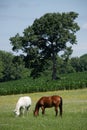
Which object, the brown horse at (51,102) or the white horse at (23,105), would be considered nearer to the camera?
the brown horse at (51,102)

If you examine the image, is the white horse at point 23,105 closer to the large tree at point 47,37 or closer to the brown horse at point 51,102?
the brown horse at point 51,102

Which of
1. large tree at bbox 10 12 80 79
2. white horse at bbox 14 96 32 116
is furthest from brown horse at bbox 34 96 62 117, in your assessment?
large tree at bbox 10 12 80 79

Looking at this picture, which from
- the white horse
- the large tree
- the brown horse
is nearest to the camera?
the brown horse

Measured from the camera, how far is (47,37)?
73875 millimetres

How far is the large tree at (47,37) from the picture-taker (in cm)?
7194

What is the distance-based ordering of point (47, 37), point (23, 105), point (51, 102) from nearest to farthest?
point (51, 102)
point (23, 105)
point (47, 37)

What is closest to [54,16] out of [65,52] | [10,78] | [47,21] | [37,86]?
[47,21]

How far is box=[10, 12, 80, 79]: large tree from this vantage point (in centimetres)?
7194

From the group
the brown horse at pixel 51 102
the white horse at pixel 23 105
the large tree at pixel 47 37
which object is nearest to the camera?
the brown horse at pixel 51 102

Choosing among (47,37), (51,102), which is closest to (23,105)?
(51,102)

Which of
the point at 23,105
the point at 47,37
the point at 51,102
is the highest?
the point at 47,37

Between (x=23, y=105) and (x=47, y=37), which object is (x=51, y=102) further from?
(x=47, y=37)

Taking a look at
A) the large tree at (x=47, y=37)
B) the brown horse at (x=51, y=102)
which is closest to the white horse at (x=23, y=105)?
the brown horse at (x=51, y=102)

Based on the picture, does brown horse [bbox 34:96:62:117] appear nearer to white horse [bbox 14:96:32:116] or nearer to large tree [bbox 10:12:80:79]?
white horse [bbox 14:96:32:116]
